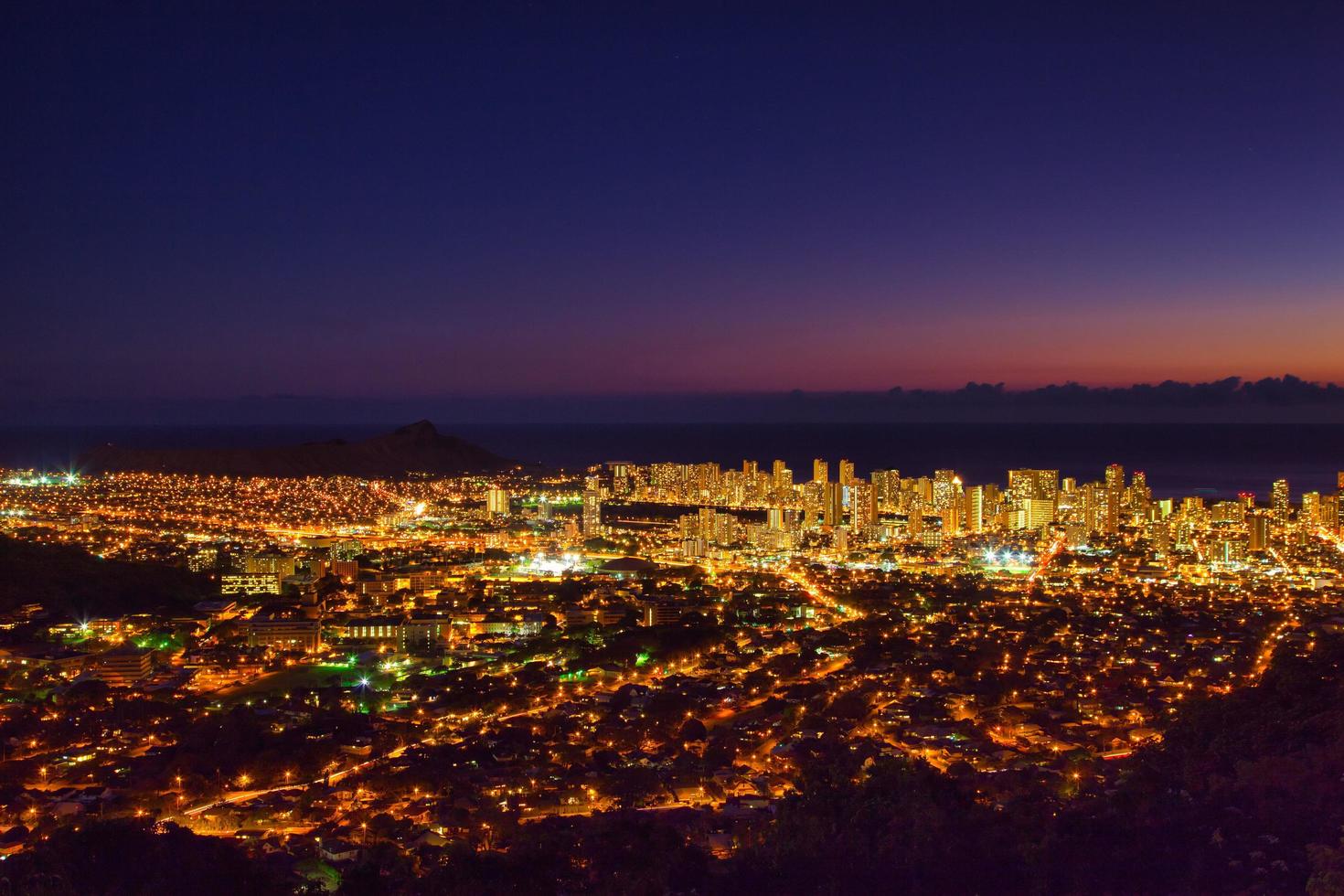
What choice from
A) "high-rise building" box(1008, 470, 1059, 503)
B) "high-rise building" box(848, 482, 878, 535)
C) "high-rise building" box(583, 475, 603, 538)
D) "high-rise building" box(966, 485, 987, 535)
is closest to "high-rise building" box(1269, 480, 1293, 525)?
"high-rise building" box(1008, 470, 1059, 503)

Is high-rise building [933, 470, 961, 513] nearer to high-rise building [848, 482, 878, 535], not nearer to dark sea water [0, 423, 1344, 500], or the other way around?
high-rise building [848, 482, 878, 535]

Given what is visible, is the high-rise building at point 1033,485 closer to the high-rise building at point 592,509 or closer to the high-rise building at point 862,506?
the high-rise building at point 862,506

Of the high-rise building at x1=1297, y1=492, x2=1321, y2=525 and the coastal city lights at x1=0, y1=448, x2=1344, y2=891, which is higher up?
the high-rise building at x1=1297, y1=492, x2=1321, y2=525

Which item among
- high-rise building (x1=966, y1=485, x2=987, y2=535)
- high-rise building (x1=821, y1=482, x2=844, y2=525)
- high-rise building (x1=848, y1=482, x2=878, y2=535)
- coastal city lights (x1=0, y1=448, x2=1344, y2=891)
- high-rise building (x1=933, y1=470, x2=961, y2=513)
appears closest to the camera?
coastal city lights (x1=0, y1=448, x2=1344, y2=891)

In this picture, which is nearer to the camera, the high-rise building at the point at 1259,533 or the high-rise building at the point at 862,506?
the high-rise building at the point at 1259,533

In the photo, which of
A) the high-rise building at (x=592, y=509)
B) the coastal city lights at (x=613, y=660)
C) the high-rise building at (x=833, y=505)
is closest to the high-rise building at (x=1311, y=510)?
the coastal city lights at (x=613, y=660)

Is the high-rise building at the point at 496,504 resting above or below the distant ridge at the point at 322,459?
below

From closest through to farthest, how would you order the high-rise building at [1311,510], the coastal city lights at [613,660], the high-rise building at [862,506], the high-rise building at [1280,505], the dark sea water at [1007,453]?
1. the coastal city lights at [613,660]
2. the high-rise building at [1311,510]
3. the high-rise building at [1280,505]
4. the high-rise building at [862,506]
5. the dark sea water at [1007,453]

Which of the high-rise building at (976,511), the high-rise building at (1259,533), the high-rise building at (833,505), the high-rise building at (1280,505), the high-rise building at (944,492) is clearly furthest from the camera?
the high-rise building at (833,505)

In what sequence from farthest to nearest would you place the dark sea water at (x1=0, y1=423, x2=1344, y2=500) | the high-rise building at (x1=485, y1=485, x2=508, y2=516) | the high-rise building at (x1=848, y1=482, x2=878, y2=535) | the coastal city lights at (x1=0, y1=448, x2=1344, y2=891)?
the dark sea water at (x1=0, y1=423, x2=1344, y2=500) < the high-rise building at (x1=485, y1=485, x2=508, y2=516) < the high-rise building at (x1=848, y1=482, x2=878, y2=535) < the coastal city lights at (x1=0, y1=448, x2=1344, y2=891)
